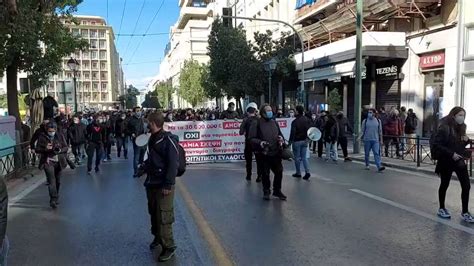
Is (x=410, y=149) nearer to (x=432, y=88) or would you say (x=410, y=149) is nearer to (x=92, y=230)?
(x=432, y=88)

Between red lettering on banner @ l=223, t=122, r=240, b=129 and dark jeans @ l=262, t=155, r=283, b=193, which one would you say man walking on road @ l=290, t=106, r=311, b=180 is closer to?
dark jeans @ l=262, t=155, r=283, b=193

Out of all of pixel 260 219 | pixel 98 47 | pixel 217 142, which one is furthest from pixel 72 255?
pixel 98 47

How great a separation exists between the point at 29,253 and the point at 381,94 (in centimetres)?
2280

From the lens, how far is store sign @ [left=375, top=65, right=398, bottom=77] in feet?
79.7

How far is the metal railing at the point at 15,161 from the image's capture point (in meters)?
12.4

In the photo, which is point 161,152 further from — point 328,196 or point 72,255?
point 328,196

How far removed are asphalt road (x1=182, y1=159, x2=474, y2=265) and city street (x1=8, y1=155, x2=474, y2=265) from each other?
14 mm

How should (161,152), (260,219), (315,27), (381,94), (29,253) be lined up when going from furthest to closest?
(315,27) < (381,94) < (260,219) < (29,253) < (161,152)

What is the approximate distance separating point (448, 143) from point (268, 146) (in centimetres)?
305

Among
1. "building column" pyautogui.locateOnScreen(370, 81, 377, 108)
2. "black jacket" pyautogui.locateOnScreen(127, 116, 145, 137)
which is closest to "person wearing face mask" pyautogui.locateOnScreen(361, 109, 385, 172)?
"black jacket" pyautogui.locateOnScreen(127, 116, 145, 137)

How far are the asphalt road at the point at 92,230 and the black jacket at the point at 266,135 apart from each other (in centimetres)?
175

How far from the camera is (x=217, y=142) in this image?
1644 cm

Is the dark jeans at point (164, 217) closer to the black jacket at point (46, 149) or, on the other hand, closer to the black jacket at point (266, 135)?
the black jacket at point (266, 135)

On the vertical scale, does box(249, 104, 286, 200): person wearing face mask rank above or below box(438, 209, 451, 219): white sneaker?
above
